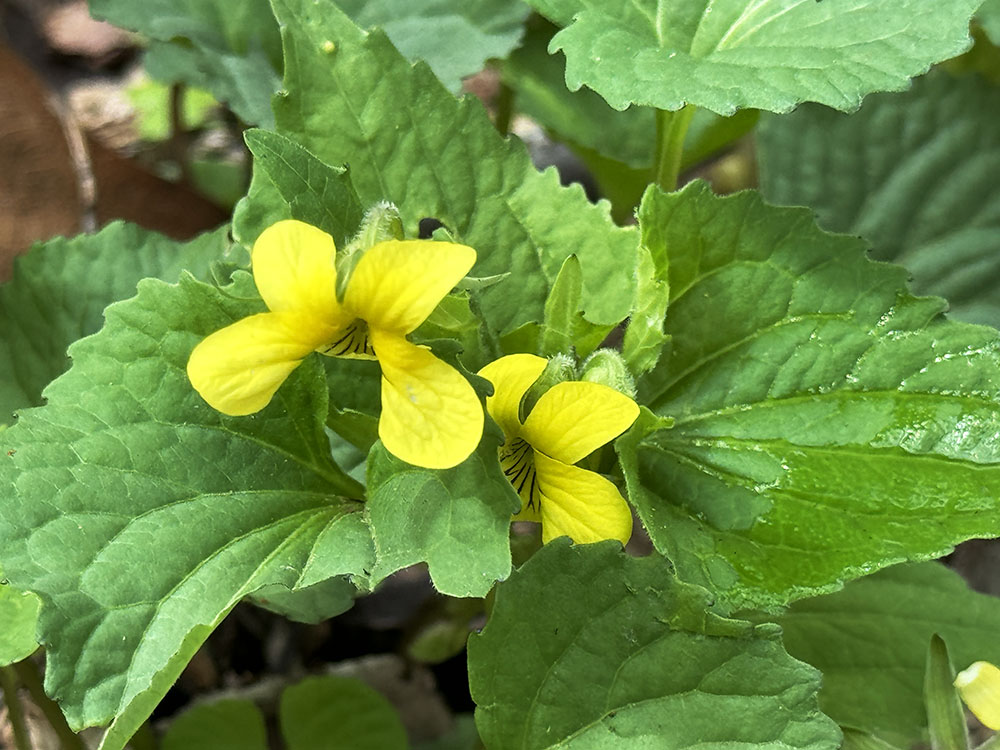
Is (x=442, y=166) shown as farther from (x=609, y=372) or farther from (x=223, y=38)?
(x=223, y=38)

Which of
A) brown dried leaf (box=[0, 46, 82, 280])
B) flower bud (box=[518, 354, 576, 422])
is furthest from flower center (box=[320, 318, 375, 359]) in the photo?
brown dried leaf (box=[0, 46, 82, 280])

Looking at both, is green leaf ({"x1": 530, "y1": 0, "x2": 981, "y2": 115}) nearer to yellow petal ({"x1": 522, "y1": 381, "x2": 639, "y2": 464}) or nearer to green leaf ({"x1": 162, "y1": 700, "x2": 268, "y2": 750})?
yellow petal ({"x1": 522, "y1": 381, "x2": 639, "y2": 464})

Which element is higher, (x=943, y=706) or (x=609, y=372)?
(x=609, y=372)

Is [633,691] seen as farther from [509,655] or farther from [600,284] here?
[600,284]

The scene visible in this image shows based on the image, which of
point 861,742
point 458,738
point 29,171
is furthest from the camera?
point 29,171

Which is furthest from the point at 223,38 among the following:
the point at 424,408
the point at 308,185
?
the point at 424,408

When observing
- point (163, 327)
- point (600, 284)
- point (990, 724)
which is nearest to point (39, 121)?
point (163, 327)

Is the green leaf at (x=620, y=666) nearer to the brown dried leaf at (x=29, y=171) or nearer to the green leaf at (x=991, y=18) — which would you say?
the green leaf at (x=991, y=18)
